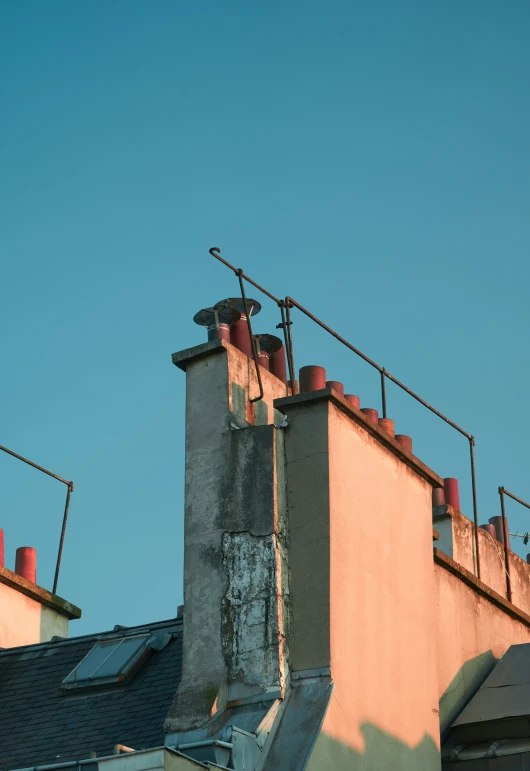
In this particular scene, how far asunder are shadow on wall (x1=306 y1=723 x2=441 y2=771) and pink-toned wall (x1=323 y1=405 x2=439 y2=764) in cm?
7

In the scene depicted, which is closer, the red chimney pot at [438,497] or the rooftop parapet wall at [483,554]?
the rooftop parapet wall at [483,554]

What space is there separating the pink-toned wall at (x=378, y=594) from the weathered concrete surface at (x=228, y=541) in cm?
56

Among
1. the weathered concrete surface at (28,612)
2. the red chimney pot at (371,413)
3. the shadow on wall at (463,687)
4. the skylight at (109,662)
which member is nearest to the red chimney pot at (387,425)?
the red chimney pot at (371,413)

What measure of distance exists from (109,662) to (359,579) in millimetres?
3475

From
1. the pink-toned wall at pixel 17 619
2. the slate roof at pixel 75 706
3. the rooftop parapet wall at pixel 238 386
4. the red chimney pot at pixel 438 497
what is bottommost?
the slate roof at pixel 75 706

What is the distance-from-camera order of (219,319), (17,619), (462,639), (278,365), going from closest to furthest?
1. (219,319)
2. (278,365)
3. (462,639)
4. (17,619)

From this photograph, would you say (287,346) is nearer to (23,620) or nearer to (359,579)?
(359,579)

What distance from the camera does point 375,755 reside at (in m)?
12.6

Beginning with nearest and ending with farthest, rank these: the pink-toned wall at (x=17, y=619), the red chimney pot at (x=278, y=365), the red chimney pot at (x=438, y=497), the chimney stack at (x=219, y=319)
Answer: the chimney stack at (x=219, y=319) → the red chimney pot at (x=278, y=365) → the pink-toned wall at (x=17, y=619) → the red chimney pot at (x=438, y=497)

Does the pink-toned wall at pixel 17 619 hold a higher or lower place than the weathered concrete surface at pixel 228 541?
higher

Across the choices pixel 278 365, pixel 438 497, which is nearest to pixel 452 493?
pixel 438 497

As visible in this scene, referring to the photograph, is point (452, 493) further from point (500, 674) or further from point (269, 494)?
point (269, 494)

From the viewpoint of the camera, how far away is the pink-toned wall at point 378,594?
12414 mm

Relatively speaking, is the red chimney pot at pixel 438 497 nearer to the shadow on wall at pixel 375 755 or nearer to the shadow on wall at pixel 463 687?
the shadow on wall at pixel 463 687
